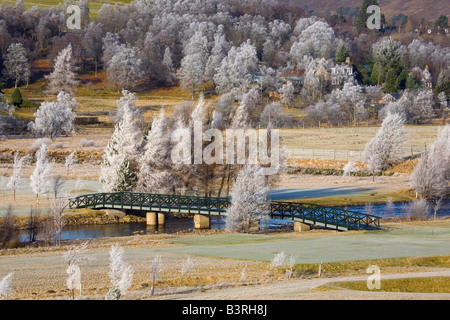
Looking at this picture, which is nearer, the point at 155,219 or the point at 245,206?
the point at 245,206

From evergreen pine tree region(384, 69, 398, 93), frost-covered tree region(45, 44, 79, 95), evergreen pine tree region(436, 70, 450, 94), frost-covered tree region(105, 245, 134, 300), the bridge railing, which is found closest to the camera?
frost-covered tree region(105, 245, 134, 300)

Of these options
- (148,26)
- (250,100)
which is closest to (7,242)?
(250,100)

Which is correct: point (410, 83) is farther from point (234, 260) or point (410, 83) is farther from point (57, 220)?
point (234, 260)

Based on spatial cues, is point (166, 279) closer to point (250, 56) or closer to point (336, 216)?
point (336, 216)

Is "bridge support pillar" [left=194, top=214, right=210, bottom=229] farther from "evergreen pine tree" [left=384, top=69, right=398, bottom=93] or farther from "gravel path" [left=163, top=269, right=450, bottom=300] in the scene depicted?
"evergreen pine tree" [left=384, top=69, right=398, bottom=93]

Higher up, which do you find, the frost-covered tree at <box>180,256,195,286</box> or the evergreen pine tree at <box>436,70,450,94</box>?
the evergreen pine tree at <box>436,70,450,94</box>

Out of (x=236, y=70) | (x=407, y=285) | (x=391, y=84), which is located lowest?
(x=407, y=285)

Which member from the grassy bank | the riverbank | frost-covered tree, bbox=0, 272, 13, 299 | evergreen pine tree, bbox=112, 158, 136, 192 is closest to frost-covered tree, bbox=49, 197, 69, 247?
the riverbank

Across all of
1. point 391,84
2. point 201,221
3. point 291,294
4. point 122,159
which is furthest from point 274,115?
point 291,294
